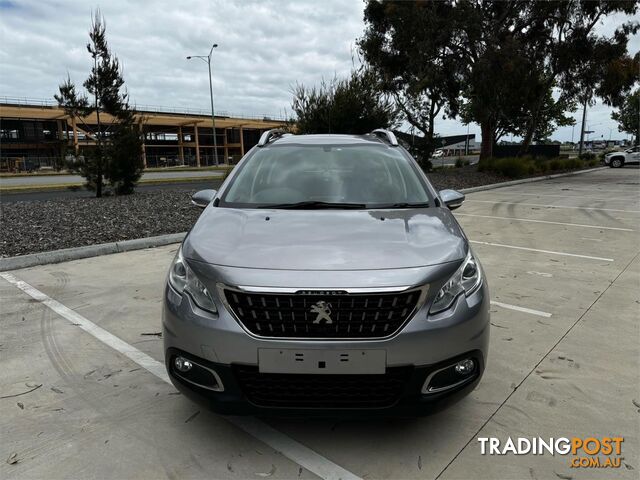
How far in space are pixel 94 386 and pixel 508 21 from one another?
23.5 metres

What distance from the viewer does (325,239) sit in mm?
2518

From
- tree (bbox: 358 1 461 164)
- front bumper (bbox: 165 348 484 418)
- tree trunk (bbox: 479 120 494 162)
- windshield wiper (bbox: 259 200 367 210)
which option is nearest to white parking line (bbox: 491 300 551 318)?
windshield wiper (bbox: 259 200 367 210)

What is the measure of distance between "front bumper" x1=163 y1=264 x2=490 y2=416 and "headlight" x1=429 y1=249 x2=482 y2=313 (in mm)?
A: 36

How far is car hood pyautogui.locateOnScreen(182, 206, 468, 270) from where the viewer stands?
2307 millimetres

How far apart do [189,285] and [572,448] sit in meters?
2.20

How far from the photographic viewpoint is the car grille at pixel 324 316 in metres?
2.14

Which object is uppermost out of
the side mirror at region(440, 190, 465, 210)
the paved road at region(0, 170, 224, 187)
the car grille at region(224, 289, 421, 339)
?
the side mirror at region(440, 190, 465, 210)

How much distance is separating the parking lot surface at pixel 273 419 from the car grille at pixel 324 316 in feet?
2.25

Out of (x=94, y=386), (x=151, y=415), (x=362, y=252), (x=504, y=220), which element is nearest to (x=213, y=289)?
(x=362, y=252)

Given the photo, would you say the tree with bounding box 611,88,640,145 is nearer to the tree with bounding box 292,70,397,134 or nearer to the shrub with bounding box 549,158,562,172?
the shrub with bounding box 549,158,562,172

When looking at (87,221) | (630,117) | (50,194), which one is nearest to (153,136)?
(50,194)

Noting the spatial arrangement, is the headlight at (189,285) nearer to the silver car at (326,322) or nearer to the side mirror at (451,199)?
the silver car at (326,322)

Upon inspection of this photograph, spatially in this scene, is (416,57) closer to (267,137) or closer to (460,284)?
(267,137)

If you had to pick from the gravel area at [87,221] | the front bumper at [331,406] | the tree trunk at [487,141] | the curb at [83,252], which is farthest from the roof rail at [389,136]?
the tree trunk at [487,141]
